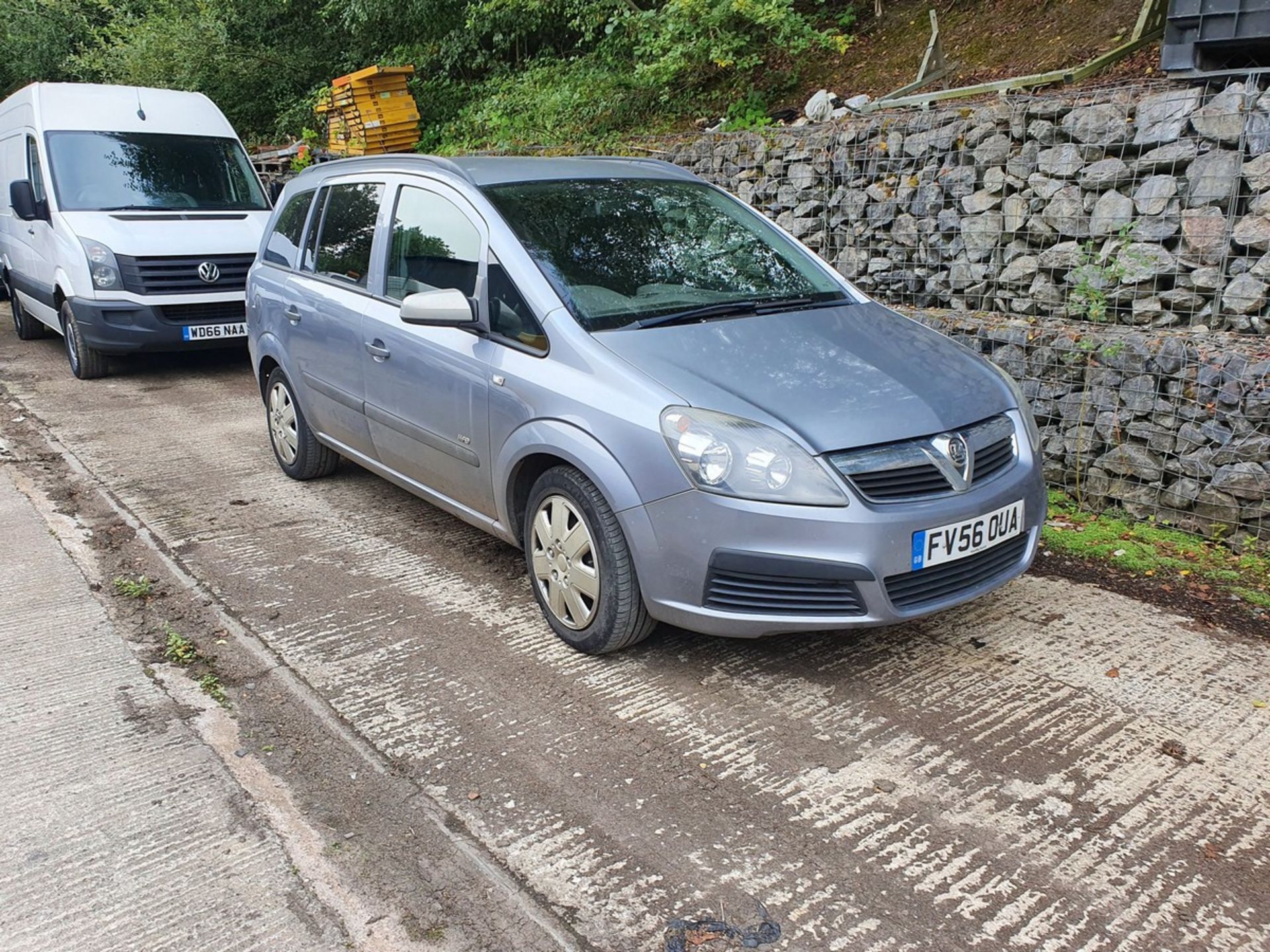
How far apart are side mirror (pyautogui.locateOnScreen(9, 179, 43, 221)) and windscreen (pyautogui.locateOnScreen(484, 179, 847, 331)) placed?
6456mm

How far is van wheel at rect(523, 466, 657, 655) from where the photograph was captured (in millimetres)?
3566

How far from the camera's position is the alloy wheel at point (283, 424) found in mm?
5926

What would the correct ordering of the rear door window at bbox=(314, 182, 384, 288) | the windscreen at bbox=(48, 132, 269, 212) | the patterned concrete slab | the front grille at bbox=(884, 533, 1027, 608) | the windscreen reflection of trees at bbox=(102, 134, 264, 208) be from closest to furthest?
the patterned concrete slab
the front grille at bbox=(884, 533, 1027, 608)
the rear door window at bbox=(314, 182, 384, 288)
the windscreen at bbox=(48, 132, 269, 212)
the windscreen reflection of trees at bbox=(102, 134, 264, 208)

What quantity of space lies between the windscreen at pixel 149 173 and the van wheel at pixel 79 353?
939 mm

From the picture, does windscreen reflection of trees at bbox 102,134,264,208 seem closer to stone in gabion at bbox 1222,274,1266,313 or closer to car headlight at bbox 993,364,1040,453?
car headlight at bbox 993,364,1040,453

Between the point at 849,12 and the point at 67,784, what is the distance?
10908 mm

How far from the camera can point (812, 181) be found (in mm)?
7336

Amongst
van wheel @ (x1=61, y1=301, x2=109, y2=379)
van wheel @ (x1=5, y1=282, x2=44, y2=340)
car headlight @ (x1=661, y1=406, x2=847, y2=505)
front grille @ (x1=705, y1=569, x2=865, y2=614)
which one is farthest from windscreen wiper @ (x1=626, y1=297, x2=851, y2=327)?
van wheel @ (x1=5, y1=282, x2=44, y2=340)

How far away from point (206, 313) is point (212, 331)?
170 mm

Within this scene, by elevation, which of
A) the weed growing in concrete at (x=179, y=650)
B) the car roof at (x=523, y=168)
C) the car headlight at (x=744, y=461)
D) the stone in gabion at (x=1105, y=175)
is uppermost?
the car roof at (x=523, y=168)

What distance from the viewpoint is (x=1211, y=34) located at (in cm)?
584

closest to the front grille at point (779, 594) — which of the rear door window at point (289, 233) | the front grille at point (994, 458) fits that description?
the front grille at point (994, 458)

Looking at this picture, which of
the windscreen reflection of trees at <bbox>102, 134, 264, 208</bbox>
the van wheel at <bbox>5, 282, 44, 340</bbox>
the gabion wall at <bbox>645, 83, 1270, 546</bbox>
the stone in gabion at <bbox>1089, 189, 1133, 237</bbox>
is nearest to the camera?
the gabion wall at <bbox>645, 83, 1270, 546</bbox>

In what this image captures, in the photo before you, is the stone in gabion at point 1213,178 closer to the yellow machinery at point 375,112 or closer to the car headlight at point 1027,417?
the car headlight at point 1027,417
